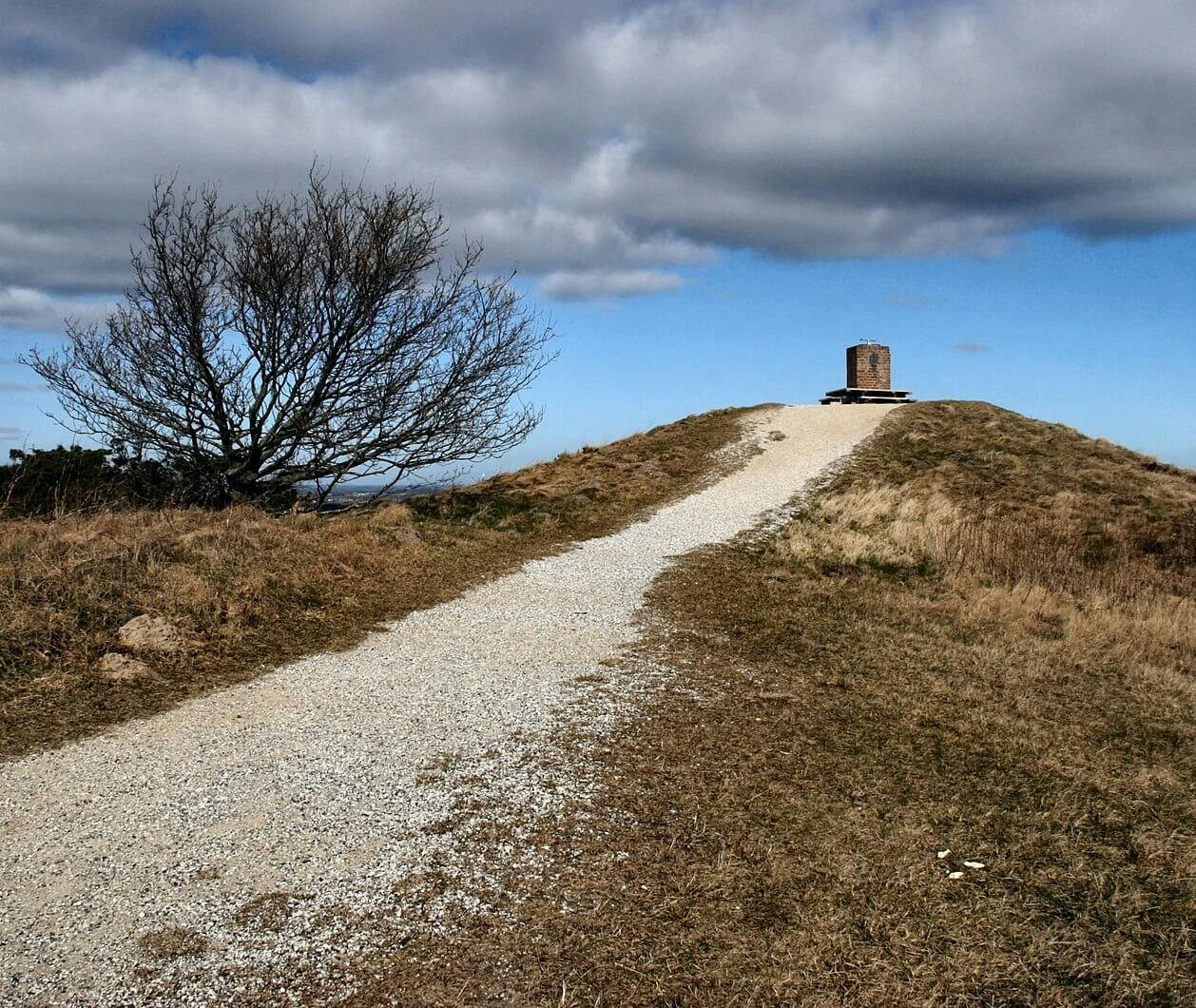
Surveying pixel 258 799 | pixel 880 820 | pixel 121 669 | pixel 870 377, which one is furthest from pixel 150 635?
pixel 870 377

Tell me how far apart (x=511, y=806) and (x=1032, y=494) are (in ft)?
59.1

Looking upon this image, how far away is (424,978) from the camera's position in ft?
12.1

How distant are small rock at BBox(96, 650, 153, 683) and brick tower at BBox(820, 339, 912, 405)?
102 ft

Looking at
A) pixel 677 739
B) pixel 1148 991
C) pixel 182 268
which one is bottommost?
pixel 1148 991

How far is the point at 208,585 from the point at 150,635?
118 centimetres

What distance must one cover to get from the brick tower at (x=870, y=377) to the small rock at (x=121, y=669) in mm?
31036

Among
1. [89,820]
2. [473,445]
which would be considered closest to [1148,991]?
[89,820]

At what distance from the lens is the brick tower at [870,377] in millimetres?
34594

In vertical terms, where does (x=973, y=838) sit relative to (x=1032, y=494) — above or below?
below

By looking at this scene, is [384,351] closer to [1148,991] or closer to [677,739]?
[677,739]

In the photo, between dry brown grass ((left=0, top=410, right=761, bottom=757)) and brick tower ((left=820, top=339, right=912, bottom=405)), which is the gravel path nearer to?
dry brown grass ((left=0, top=410, right=761, bottom=757))

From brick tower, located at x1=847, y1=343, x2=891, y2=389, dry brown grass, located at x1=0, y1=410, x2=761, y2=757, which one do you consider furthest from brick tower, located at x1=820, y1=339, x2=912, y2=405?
dry brown grass, located at x1=0, y1=410, x2=761, y2=757

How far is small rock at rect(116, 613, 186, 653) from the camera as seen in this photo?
7672 mm

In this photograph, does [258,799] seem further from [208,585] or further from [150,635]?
[208,585]
